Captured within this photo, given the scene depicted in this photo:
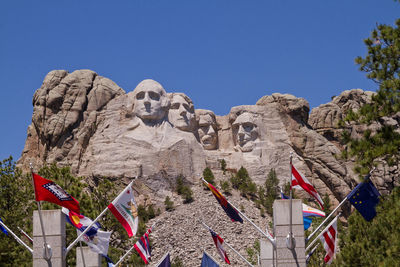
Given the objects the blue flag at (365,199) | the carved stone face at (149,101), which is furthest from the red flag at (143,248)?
the carved stone face at (149,101)

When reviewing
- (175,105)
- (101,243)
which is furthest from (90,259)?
(175,105)

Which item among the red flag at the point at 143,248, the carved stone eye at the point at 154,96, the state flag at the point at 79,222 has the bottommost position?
the red flag at the point at 143,248

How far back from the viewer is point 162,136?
171ft

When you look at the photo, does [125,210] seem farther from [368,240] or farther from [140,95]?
[140,95]

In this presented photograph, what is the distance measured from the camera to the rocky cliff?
166 feet

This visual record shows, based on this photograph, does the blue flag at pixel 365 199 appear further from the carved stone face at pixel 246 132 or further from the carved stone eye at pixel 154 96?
the carved stone face at pixel 246 132

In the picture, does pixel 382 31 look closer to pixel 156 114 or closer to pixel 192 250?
pixel 192 250

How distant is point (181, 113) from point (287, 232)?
98.9 feet

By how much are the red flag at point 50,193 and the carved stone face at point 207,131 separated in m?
31.9

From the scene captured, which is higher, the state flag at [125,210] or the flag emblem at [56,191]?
the flag emblem at [56,191]

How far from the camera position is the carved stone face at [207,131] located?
56.8 meters

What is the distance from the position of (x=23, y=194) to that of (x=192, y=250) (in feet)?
39.2

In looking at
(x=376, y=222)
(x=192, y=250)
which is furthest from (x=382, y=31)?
(x=192, y=250)

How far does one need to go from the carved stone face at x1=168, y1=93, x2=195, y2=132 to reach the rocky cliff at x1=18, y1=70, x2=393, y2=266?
61 mm
